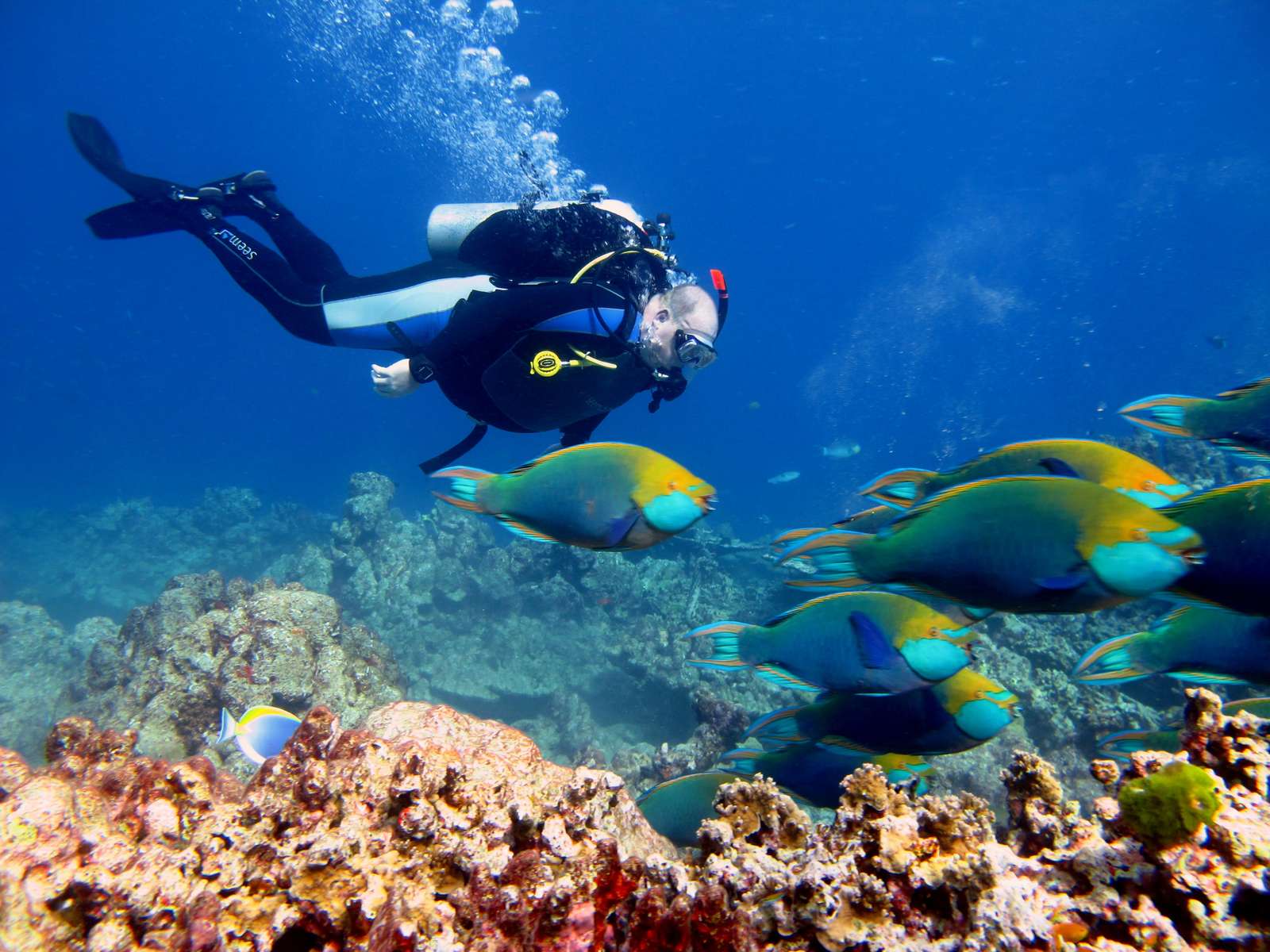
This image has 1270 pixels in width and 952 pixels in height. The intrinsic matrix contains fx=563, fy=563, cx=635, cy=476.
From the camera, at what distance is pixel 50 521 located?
73.9 ft

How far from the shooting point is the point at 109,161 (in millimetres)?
7449

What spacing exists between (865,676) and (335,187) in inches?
3716

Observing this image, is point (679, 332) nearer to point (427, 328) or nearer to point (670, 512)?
point (670, 512)

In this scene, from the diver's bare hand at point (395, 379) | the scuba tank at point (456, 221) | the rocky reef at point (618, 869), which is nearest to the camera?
the rocky reef at point (618, 869)

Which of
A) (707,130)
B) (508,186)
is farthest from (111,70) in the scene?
(707,130)

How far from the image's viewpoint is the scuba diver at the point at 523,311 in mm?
3197

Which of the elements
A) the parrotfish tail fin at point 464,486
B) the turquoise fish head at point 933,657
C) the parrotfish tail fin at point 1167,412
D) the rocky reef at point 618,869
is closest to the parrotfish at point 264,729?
the rocky reef at point 618,869

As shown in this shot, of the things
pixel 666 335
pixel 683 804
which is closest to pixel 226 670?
pixel 683 804

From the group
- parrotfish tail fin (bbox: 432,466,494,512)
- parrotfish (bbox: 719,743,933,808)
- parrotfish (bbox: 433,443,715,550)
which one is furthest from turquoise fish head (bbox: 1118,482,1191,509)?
parrotfish tail fin (bbox: 432,466,494,512)

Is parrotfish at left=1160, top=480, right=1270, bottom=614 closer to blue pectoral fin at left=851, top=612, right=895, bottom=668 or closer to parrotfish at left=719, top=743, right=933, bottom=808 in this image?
blue pectoral fin at left=851, top=612, right=895, bottom=668

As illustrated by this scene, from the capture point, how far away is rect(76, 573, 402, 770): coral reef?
575cm

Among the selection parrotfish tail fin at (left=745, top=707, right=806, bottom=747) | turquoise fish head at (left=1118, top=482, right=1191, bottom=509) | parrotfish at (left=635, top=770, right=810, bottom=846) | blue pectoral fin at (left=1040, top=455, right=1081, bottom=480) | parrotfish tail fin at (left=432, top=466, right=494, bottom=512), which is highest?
blue pectoral fin at (left=1040, top=455, right=1081, bottom=480)

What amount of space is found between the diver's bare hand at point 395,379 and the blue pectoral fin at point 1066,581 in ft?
11.2

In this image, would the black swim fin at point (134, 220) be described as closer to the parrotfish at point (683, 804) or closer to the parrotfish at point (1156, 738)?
the parrotfish at point (683, 804)
